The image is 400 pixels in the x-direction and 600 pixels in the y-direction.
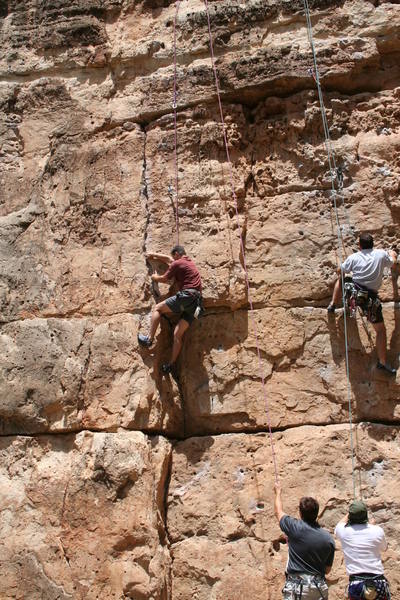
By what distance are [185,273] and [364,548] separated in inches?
116

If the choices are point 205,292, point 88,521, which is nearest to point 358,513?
point 88,521

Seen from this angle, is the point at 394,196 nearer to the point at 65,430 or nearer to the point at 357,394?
the point at 357,394

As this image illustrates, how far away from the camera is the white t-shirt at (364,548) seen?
489 cm

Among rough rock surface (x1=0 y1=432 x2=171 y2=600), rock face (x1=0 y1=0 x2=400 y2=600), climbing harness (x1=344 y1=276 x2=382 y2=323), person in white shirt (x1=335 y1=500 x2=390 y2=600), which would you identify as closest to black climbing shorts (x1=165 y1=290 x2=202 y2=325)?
rock face (x1=0 y1=0 x2=400 y2=600)

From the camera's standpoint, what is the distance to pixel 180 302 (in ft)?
21.5

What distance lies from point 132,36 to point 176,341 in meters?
3.79

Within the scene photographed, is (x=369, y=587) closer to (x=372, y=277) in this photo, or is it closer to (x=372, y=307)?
(x=372, y=307)

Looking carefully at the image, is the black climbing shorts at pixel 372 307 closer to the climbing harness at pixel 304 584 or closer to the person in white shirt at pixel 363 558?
the person in white shirt at pixel 363 558

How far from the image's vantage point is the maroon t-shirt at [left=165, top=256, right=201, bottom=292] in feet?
21.6

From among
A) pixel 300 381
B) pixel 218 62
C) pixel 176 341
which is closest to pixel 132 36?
pixel 218 62

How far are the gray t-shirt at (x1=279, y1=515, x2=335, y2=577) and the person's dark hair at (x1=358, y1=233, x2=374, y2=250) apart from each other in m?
2.64

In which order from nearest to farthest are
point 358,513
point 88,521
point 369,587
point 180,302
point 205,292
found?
point 369,587 < point 358,513 < point 88,521 < point 180,302 < point 205,292

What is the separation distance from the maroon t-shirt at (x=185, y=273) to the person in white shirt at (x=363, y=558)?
2.58 meters

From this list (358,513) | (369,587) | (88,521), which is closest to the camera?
(369,587)
